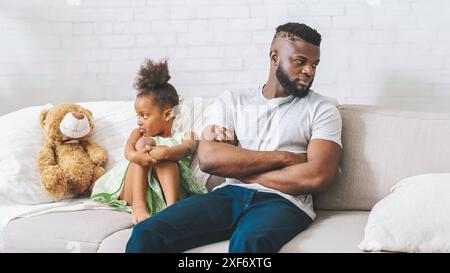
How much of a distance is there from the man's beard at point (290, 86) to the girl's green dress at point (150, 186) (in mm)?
340

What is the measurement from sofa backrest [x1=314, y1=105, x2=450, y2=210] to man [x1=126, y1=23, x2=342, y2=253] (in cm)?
9

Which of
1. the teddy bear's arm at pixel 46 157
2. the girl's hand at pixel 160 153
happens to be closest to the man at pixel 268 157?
the girl's hand at pixel 160 153

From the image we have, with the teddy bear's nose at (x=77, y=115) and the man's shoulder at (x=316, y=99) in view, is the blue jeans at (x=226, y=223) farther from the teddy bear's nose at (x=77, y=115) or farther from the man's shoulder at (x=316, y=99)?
the teddy bear's nose at (x=77, y=115)

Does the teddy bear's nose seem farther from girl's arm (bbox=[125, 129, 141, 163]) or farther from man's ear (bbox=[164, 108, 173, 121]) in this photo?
man's ear (bbox=[164, 108, 173, 121])

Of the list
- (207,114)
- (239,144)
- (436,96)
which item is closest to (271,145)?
(239,144)

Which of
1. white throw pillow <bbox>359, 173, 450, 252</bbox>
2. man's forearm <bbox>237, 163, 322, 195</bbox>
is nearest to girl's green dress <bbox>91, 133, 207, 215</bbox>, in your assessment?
man's forearm <bbox>237, 163, 322, 195</bbox>

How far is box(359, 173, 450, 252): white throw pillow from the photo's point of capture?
1.41 meters

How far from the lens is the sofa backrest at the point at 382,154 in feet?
5.67

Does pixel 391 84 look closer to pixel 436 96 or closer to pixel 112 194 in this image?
pixel 436 96

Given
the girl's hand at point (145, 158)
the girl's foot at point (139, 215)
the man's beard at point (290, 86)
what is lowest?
the girl's foot at point (139, 215)

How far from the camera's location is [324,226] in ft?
5.32
